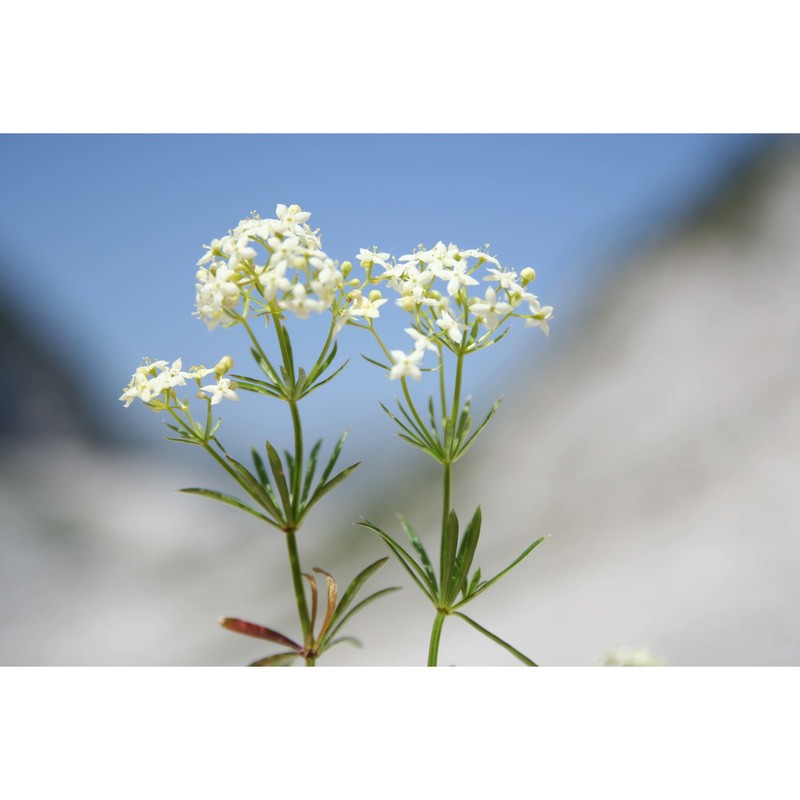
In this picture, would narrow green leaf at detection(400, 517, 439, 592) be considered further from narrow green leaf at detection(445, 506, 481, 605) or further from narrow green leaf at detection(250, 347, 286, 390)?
narrow green leaf at detection(250, 347, 286, 390)

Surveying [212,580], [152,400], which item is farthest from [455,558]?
[212,580]

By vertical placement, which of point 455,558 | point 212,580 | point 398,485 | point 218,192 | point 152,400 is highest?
point 218,192

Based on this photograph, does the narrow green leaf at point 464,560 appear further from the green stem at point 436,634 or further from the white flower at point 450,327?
the white flower at point 450,327

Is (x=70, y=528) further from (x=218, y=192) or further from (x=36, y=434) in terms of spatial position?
(x=218, y=192)

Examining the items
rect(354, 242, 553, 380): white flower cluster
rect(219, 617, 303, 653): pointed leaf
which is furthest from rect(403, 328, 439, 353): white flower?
rect(219, 617, 303, 653): pointed leaf

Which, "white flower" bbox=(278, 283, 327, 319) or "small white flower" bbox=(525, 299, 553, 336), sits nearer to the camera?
"white flower" bbox=(278, 283, 327, 319)

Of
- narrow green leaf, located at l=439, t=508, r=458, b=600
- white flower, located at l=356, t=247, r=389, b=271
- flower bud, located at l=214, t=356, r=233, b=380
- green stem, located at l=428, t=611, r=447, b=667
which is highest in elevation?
white flower, located at l=356, t=247, r=389, b=271
